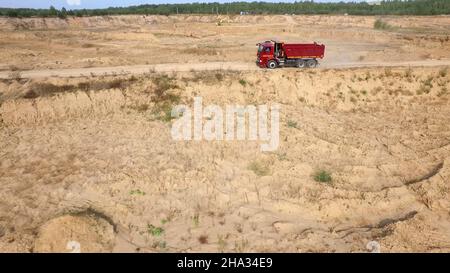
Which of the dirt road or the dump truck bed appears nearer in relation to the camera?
the dirt road

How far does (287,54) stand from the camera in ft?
88.0

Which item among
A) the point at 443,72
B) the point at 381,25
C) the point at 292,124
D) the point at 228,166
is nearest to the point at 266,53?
the point at 292,124

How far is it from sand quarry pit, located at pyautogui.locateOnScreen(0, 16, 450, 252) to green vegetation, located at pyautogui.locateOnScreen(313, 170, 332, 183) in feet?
0.27

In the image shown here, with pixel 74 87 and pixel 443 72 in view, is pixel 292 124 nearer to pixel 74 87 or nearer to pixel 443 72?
pixel 74 87

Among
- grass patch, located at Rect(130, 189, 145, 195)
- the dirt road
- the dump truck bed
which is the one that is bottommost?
grass patch, located at Rect(130, 189, 145, 195)

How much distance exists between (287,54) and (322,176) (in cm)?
1345

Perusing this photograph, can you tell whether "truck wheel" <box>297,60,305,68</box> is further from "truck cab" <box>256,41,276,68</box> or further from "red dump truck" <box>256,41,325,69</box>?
"truck cab" <box>256,41,276,68</box>

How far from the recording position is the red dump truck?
26797mm

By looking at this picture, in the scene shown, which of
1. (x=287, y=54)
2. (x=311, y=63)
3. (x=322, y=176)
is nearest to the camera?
(x=322, y=176)

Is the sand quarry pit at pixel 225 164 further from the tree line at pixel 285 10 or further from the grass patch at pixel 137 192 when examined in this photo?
the tree line at pixel 285 10
